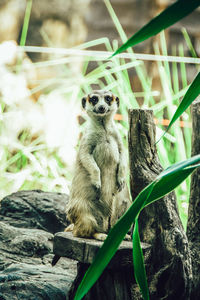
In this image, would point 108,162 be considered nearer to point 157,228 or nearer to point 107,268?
point 157,228

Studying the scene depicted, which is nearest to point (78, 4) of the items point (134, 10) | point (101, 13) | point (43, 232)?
point (101, 13)

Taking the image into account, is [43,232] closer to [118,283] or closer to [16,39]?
[118,283]

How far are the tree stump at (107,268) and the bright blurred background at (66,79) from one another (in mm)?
1407

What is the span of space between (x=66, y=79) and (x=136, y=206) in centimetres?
408

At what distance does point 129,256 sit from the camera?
218cm

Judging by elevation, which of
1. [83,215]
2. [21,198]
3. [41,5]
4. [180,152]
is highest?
[41,5]

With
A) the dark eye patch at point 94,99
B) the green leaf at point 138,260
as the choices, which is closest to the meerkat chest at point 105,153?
the dark eye patch at point 94,99

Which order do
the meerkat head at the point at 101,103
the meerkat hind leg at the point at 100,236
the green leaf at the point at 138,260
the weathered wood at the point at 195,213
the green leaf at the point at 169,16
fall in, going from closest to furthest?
the green leaf at the point at 169,16, the green leaf at the point at 138,260, the meerkat hind leg at the point at 100,236, the meerkat head at the point at 101,103, the weathered wood at the point at 195,213

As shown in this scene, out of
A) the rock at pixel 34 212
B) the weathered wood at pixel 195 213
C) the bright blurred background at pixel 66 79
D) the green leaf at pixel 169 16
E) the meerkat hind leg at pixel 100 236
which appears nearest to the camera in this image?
the green leaf at pixel 169 16

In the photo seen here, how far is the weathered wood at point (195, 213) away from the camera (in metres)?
2.69

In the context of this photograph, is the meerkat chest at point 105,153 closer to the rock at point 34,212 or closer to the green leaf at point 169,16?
the rock at point 34,212

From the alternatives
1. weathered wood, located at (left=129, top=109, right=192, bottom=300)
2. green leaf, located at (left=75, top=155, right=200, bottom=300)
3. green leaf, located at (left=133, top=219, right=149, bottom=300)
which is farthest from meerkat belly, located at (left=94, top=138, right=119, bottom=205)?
green leaf, located at (left=75, top=155, right=200, bottom=300)

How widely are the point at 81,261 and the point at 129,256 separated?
0.24m

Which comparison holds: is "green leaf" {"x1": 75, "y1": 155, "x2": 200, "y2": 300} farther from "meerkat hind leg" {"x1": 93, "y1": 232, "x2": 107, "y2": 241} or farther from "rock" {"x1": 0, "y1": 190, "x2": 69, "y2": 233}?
"rock" {"x1": 0, "y1": 190, "x2": 69, "y2": 233}
